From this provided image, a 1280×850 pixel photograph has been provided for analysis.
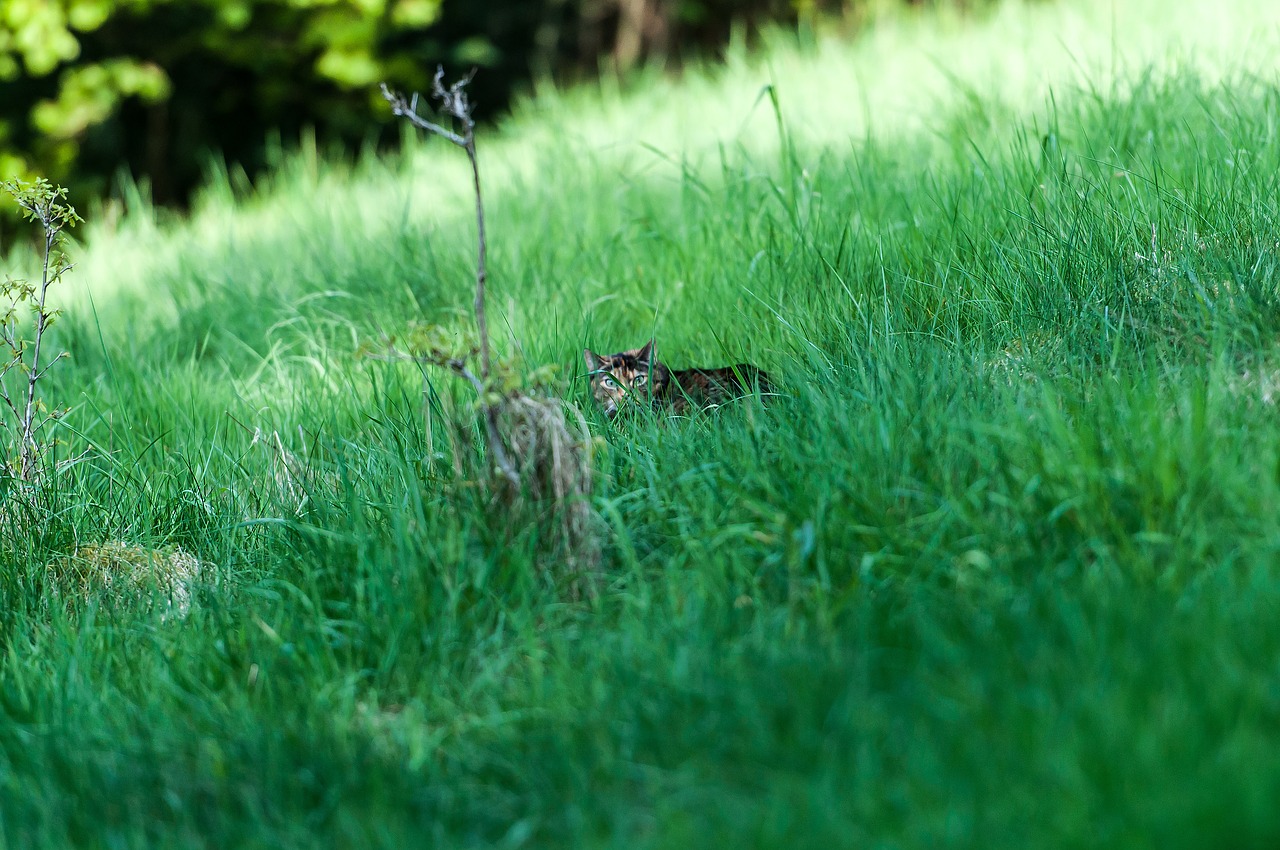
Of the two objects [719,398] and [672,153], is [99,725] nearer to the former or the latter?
[719,398]

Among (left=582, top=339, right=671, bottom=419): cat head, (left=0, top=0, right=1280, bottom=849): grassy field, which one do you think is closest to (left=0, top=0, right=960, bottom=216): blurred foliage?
(left=0, top=0, right=1280, bottom=849): grassy field

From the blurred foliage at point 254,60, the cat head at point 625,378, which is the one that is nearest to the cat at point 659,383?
the cat head at point 625,378

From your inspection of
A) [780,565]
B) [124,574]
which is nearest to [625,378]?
[780,565]

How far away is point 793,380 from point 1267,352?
3.32 feet

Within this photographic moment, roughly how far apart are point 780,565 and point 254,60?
27.8 ft

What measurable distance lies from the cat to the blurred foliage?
6.04 m

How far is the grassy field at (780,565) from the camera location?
5.03 ft

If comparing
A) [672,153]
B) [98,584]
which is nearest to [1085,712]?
[98,584]

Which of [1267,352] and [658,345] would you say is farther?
[658,345]

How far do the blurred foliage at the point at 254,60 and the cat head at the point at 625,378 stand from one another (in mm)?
6022

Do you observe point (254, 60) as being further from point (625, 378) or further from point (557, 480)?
point (557, 480)

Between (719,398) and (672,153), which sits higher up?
(672,153)

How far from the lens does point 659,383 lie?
289 centimetres

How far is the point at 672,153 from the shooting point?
5195 millimetres
